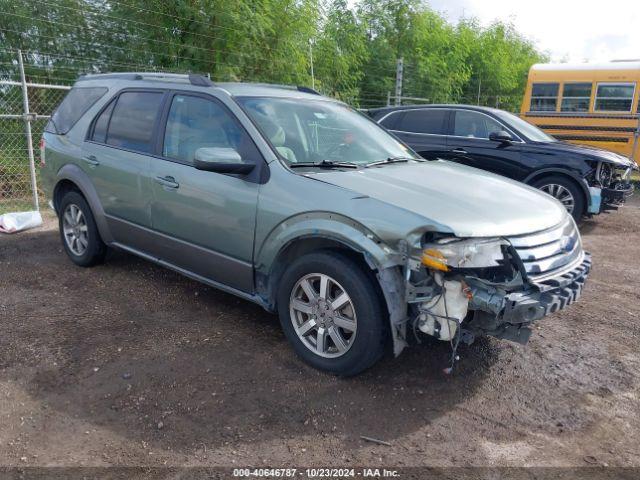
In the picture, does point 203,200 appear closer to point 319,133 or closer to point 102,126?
point 319,133

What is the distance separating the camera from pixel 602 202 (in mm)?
7723

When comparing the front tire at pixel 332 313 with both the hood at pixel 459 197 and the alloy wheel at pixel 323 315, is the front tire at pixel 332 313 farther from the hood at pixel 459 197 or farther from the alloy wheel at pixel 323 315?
the hood at pixel 459 197

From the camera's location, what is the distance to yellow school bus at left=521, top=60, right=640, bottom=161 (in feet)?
42.4

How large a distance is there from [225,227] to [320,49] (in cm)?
920

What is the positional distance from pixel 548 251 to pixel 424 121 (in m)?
5.76

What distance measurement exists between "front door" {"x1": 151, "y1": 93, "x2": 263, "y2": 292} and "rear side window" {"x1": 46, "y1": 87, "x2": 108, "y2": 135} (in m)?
1.32

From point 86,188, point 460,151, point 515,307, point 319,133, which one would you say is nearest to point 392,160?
point 319,133

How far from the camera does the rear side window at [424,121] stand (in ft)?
28.1

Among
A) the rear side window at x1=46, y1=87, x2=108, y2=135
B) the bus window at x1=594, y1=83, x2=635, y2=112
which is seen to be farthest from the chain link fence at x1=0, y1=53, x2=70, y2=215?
the bus window at x1=594, y1=83, x2=635, y2=112

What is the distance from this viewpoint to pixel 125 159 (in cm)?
460

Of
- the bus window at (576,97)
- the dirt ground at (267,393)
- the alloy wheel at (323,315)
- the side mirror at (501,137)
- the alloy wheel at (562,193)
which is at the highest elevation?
the bus window at (576,97)

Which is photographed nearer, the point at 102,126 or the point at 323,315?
the point at 323,315

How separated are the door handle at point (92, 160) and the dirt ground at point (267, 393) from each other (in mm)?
1195

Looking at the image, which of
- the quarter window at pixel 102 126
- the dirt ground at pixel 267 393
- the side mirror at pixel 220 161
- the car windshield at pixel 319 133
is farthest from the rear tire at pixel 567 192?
the quarter window at pixel 102 126
